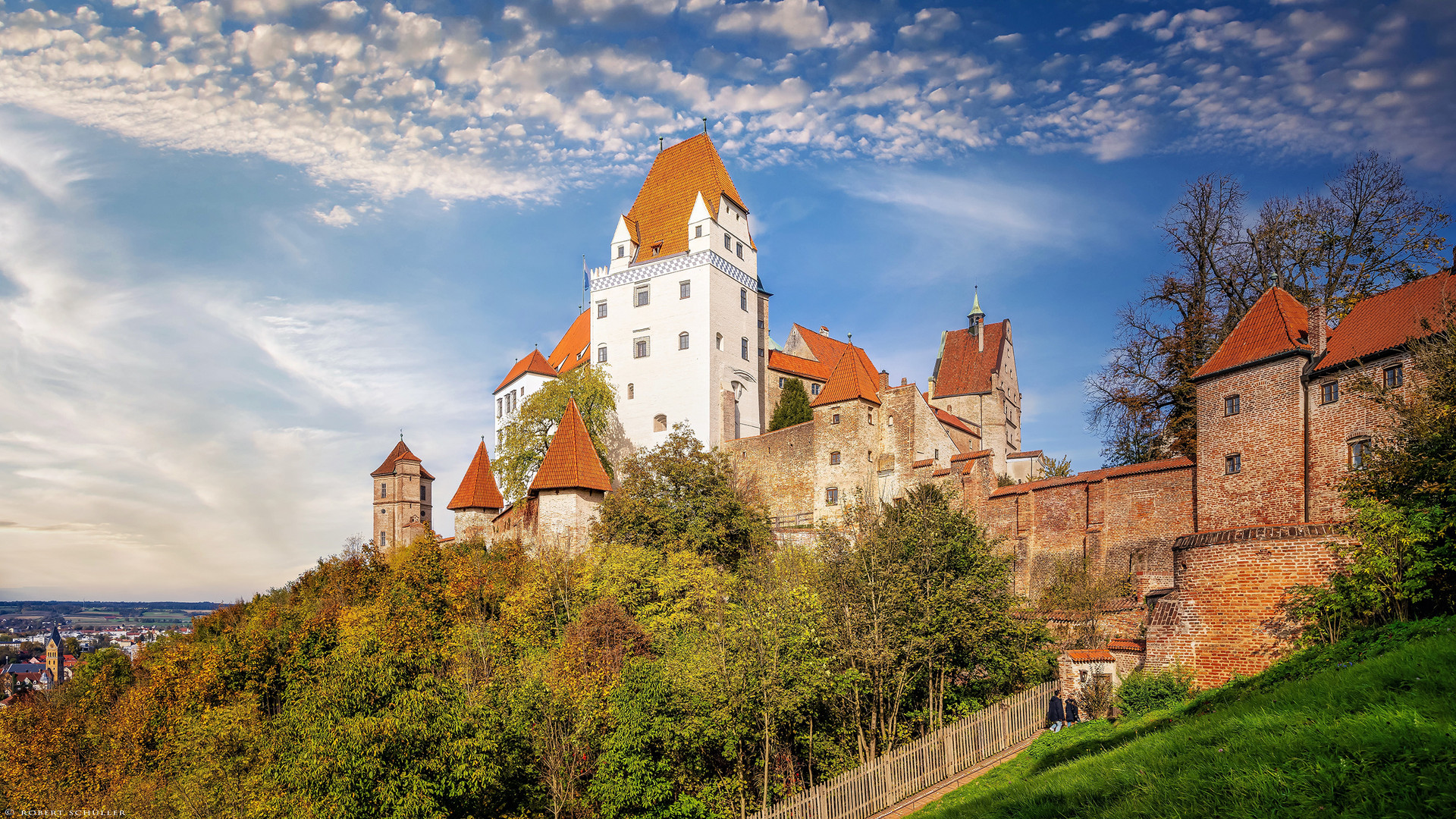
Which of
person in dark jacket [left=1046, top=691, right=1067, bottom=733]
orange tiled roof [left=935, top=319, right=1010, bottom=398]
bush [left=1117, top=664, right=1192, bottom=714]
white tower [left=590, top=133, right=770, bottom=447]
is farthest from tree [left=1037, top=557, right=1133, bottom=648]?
orange tiled roof [left=935, top=319, right=1010, bottom=398]

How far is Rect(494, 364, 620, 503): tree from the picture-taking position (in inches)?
1774

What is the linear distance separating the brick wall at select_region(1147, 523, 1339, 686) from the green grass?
2616 mm

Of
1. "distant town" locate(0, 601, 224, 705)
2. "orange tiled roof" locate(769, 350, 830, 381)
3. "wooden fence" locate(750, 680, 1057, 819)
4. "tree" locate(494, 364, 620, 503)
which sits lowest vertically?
"distant town" locate(0, 601, 224, 705)

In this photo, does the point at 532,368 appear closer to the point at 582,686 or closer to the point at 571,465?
the point at 571,465

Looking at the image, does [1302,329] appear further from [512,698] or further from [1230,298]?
[512,698]

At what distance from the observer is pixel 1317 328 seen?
24.1 metres

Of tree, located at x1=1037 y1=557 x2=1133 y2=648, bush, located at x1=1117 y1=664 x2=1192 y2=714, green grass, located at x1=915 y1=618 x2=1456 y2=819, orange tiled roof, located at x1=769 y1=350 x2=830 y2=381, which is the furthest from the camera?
orange tiled roof, located at x1=769 y1=350 x2=830 y2=381

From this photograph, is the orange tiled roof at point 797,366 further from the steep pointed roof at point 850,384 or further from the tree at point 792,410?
the steep pointed roof at point 850,384

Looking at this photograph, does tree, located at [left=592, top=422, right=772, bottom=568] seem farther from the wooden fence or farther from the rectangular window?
the rectangular window

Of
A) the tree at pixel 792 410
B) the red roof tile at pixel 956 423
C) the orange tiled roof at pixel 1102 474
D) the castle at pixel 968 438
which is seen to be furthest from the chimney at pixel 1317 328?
the red roof tile at pixel 956 423

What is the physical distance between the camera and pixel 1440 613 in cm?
1328

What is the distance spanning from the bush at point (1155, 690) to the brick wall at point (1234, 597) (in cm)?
25

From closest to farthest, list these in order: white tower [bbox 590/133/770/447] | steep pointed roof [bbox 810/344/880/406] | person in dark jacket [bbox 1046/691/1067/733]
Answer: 1. person in dark jacket [bbox 1046/691/1067/733]
2. steep pointed roof [bbox 810/344/880/406]
3. white tower [bbox 590/133/770/447]

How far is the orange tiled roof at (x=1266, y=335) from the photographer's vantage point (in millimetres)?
24828
